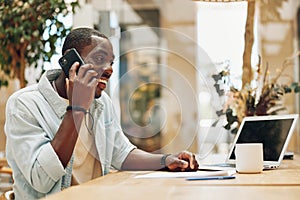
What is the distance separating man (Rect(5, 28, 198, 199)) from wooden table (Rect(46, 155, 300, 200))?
0.68 feet

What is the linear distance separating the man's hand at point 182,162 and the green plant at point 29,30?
5.61 ft

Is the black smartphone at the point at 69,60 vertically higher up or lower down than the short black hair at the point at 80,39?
lower down

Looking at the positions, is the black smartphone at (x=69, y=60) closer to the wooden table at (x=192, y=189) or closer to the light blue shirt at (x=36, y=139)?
the light blue shirt at (x=36, y=139)

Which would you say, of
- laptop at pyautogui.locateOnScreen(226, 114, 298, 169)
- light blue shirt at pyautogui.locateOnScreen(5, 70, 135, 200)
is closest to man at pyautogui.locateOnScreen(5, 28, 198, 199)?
light blue shirt at pyautogui.locateOnScreen(5, 70, 135, 200)

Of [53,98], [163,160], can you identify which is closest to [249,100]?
[163,160]

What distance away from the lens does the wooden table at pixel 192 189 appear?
112cm

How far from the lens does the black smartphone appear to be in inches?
72.3

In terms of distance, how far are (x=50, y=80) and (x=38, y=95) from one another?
0.11m

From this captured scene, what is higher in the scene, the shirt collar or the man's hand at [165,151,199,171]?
the shirt collar

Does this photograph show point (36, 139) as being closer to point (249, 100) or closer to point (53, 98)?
point (53, 98)

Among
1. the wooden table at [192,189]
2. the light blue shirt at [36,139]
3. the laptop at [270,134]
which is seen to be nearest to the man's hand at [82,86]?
the light blue shirt at [36,139]

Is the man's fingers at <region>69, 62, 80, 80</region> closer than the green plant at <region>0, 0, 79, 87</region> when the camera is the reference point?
Yes

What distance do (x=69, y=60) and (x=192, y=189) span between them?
2.52ft

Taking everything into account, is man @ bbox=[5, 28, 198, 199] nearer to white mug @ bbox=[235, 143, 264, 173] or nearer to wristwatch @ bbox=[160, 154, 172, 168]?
wristwatch @ bbox=[160, 154, 172, 168]
